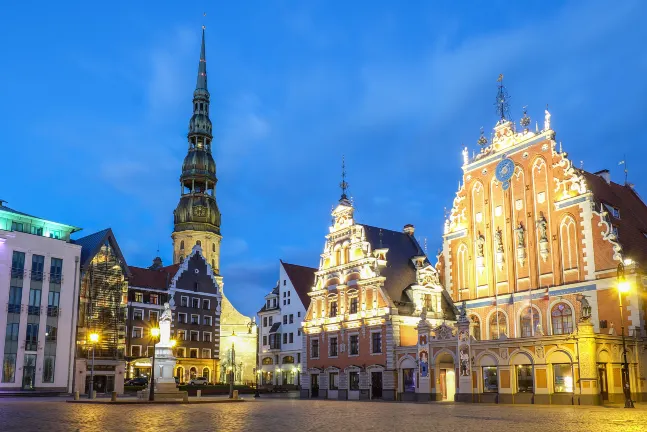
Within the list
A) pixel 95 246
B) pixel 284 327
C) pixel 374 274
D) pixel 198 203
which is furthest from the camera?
pixel 198 203

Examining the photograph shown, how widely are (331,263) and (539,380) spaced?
875 inches

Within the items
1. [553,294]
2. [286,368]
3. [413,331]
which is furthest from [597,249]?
[286,368]

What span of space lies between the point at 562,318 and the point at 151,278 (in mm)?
48048

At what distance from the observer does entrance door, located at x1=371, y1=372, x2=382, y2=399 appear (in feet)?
165

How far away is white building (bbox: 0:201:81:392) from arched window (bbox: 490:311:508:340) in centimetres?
3916

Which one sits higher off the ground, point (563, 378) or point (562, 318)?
point (562, 318)

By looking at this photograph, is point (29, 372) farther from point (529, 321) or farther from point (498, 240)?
point (529, 321)

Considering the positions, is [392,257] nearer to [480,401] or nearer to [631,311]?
[480,401]

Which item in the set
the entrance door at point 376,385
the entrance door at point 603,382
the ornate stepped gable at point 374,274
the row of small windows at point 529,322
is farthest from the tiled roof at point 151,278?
the entrance door at point 603,382

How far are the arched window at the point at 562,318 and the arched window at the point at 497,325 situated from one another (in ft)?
13.3

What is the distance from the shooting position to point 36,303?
60875 millimetres

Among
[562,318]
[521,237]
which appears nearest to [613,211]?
[521,237]

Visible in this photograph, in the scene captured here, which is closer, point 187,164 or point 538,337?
point 538,337

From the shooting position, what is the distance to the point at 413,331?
169 ft
